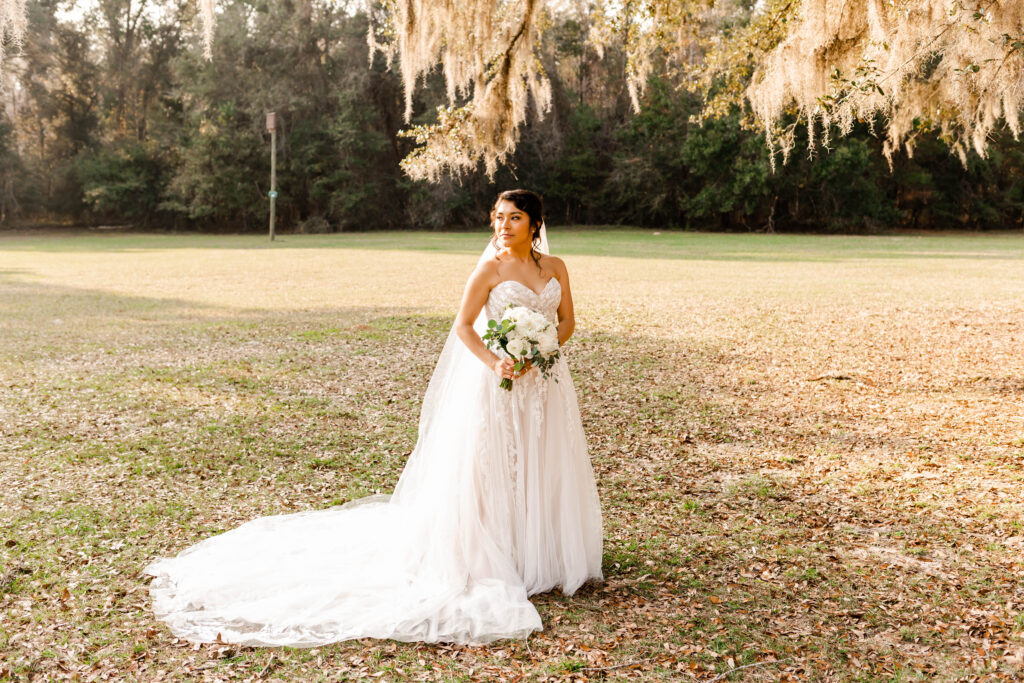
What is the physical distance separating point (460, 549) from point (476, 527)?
0.36 feet

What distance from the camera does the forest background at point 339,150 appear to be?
1451 inches

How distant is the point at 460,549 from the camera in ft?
11.7

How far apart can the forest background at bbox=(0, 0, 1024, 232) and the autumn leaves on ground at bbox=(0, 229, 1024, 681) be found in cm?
2485

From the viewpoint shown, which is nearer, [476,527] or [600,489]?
[476,527]

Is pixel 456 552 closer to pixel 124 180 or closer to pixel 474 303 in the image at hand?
pixel 474 303

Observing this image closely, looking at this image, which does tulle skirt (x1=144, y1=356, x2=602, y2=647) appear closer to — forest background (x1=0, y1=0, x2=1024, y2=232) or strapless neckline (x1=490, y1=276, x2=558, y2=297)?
strapless neckline (x1=490, y1=276, x2=558, y2=297)

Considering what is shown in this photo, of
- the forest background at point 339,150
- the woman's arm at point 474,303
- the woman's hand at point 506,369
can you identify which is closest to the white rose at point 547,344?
the woman's hand at point 506,369

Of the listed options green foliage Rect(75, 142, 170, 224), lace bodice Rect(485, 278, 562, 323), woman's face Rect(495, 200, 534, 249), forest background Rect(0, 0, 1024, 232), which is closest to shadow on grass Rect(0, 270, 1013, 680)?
lace bodice Rect(485, 278, 562, 323)

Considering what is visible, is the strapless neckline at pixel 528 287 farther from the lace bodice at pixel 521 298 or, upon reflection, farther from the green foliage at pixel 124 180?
the green foliage at pixel 124 180

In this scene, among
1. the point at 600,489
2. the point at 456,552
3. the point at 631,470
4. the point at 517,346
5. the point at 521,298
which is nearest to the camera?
the point at 517,346

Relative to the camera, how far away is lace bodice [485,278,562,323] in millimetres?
3693

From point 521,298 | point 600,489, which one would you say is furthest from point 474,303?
point 600,489

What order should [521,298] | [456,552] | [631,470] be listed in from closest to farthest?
1. [456,552]
2. [521,298]
3. [631,470]

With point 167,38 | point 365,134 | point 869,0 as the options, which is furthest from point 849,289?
point 167,38
